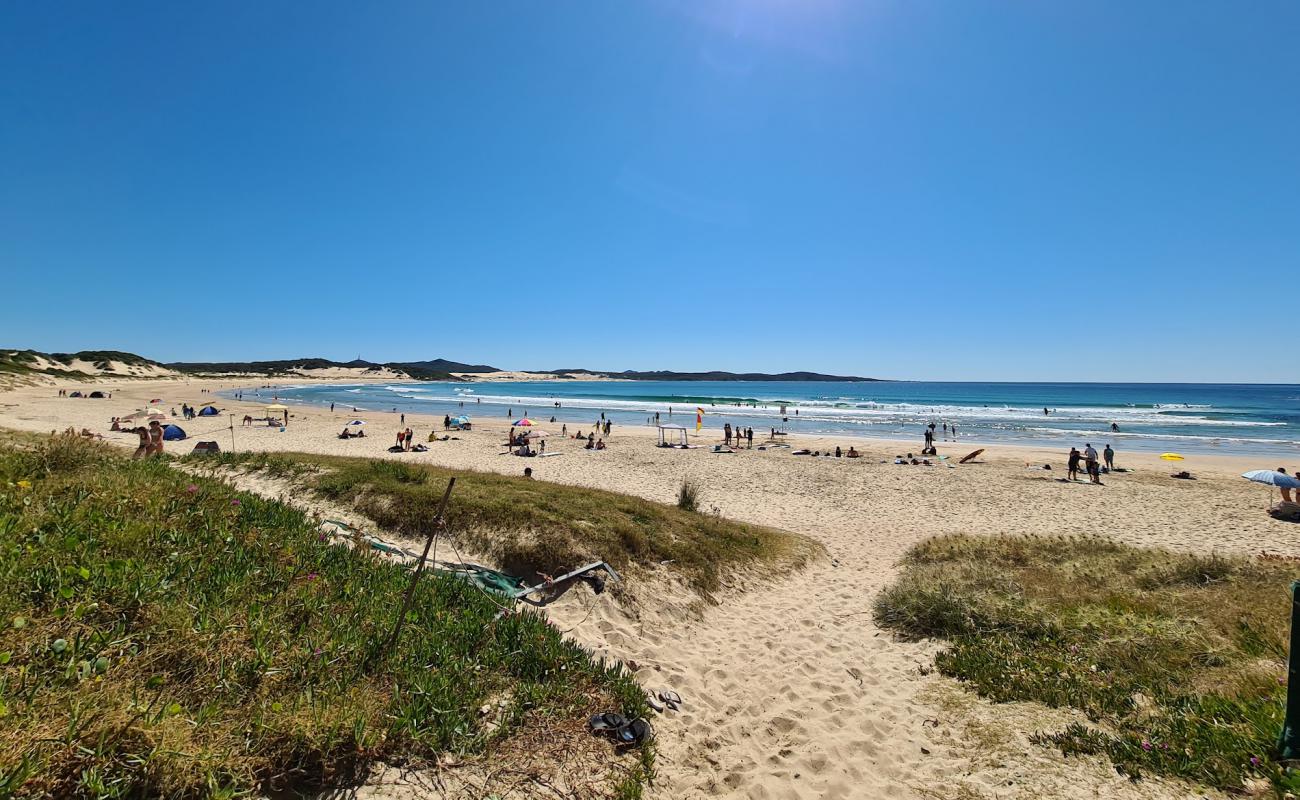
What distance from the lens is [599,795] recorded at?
3492mm

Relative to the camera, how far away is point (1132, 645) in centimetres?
591

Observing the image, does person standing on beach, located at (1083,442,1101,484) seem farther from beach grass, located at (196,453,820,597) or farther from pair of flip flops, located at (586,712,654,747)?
pair of flip flops, located at (586,712,654,747)

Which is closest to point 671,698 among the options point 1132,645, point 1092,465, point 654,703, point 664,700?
point 664,700

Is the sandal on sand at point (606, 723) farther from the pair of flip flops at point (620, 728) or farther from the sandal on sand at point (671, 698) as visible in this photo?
the sandal on sand at point (671, 698)

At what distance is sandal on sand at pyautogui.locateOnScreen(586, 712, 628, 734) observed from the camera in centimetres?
408

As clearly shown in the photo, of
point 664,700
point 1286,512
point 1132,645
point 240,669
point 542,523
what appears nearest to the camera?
point 240,669

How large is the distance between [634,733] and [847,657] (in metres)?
3.75

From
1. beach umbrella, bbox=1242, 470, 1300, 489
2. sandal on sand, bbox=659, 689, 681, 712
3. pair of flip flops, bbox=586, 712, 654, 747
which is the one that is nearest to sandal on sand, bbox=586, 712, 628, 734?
pair of flip flops, bbox=586, 712, 654, 747

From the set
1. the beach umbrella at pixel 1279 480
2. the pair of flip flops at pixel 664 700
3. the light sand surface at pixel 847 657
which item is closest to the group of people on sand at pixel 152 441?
the light sand surface at pixel 847 657

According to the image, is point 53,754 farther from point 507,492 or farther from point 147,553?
point 507,492

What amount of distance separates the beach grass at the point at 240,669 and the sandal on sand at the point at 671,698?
710 mm

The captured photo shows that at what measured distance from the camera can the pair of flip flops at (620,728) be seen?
4090 millimetres

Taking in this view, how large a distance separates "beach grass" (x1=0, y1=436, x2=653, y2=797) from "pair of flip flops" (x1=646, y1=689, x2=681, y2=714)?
507 millimetres

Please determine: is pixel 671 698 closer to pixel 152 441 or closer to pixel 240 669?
pixel 240 669
